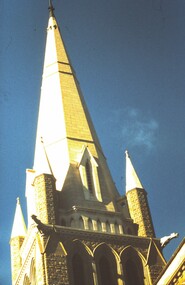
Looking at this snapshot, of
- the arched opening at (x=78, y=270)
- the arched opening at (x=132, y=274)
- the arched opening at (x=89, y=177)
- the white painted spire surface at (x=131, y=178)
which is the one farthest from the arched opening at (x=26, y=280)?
→ the white painted spire surface at (x=131, y=178)

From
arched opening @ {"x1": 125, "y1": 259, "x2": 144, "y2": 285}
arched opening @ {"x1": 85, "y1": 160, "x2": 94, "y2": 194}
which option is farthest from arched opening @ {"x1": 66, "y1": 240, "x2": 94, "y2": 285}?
arched opening @ {"x1": 85, "y1": 160, "x2": 94, "y2": 194}

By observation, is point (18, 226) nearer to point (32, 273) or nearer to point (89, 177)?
point (32, 273)

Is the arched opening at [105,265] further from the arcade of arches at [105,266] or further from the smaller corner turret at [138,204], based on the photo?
the smaller corner turret at [138,204]

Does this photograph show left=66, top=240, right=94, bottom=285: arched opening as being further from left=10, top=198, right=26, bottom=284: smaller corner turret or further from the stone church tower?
left=10, top=198, right=26, bottom=284: smaller corner turret

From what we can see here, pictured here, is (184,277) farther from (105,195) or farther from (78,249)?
(105,195)

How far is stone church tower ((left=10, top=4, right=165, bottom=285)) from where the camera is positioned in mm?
25672

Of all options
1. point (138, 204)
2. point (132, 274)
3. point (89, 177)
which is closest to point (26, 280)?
point (132, 274)

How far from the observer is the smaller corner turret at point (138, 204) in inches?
1117

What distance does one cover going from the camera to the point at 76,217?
2733 centimetres

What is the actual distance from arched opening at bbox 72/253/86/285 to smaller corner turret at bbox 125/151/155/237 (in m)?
3.66

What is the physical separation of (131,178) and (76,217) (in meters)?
4.17

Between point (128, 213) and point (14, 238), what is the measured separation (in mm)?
5952

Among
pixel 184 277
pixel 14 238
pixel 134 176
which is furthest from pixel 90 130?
pixel 184 277

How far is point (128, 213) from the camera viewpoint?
29391 mm
